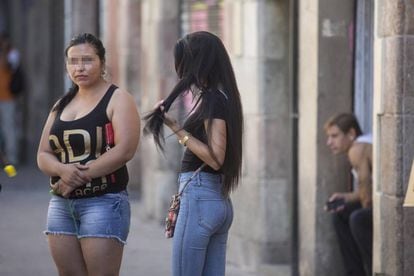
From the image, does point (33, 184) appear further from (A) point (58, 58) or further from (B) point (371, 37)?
(B) point (371, 37)

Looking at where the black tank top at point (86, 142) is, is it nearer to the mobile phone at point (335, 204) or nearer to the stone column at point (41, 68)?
the mobile phone at point (335, 204)

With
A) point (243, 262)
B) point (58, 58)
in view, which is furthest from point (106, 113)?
point (58, 58)

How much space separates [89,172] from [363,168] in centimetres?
307

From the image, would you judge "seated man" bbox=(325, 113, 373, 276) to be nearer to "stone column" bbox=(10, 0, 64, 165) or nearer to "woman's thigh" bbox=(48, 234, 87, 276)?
"woman's thigh" bbox=(48, 234, 87, 276)

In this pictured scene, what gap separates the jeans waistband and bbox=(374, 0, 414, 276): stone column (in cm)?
169

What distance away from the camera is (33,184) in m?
18.4

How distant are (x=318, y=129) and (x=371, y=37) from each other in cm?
77

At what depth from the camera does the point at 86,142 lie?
22.3 ft

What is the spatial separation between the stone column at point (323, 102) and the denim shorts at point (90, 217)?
324cm

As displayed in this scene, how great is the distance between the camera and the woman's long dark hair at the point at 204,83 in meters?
6.54

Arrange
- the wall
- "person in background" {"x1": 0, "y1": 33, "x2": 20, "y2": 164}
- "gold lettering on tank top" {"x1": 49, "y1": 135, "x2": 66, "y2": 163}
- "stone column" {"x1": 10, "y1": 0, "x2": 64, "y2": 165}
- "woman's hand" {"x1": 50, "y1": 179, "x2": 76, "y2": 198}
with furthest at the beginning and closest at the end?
"stone column" {"x1": 10, "y1": 0, "x2": 64, "y2": 165}
"person in background" {"x1": 0, "y1": 33, "x2": 20, "y2": 164}
the wall
"gold lettering on tank top" {"x1": 49, "y1": 135, "x2": 66, "y2": 163}
"woman's hand" {"x1": 50, "y1": 179, "x2": 76, "y2": 198}

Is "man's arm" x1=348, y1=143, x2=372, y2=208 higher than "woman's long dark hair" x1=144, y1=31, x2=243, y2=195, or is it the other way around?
"woman's long dark hair" x1=144, y1=31, x2=243, y2=195

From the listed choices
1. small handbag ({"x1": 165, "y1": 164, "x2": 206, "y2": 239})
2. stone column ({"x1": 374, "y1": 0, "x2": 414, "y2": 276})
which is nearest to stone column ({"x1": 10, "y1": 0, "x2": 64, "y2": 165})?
stone column ({"x1": 374, "y1": 0, "x2": 414, "y2": 276})

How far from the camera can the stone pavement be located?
10922mm
